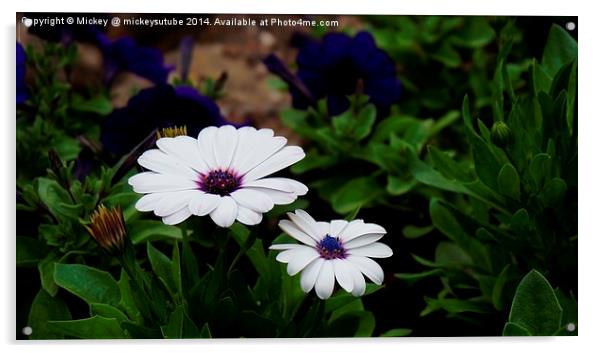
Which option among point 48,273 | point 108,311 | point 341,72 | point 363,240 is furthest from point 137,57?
point 363,240

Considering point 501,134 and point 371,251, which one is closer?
point 371,251

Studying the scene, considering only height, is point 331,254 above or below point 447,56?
below

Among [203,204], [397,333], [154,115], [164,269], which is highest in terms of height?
[154,115]

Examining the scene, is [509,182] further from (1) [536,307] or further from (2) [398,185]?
(2) [398,185]

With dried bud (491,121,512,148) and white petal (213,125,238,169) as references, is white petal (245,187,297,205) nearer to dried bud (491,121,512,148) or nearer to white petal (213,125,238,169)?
white petal (213,125,238,169)

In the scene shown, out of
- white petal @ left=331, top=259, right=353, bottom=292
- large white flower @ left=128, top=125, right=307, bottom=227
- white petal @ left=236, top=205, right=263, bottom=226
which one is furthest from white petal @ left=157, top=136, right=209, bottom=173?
white petal @ left=331, top=259, right=353, bottom=292
